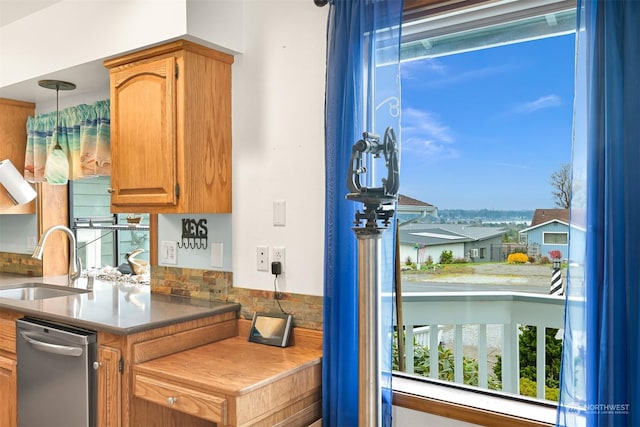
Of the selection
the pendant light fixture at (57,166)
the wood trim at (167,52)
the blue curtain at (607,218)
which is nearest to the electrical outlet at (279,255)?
the wood trim at (167,52)

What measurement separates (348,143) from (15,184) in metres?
2.58

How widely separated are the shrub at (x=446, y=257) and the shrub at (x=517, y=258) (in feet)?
0.76

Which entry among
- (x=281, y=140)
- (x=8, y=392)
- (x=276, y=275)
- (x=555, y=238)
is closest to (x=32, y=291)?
(x=8, y=392)

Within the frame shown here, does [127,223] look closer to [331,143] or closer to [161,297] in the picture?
[161,297]

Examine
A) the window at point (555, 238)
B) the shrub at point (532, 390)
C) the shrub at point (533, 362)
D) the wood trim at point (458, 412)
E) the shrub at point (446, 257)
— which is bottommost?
the wood trim at point (458, 412)

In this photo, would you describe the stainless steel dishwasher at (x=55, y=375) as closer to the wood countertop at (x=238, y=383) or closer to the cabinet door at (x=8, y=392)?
the cabinet door at (x=8, y=392)

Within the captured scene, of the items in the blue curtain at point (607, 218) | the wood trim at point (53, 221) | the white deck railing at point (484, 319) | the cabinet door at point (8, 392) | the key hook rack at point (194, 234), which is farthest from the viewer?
the wood trim at point (53, 221)

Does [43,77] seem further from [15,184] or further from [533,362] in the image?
[533,362]

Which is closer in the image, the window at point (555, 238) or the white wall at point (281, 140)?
the window at point (555, 238)

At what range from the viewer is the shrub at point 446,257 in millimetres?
2059

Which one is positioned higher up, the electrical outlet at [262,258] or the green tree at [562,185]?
the green tree at [562,185]

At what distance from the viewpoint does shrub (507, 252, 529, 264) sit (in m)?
1.88

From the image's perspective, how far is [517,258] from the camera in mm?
1895

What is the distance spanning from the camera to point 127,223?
10.8 feet
